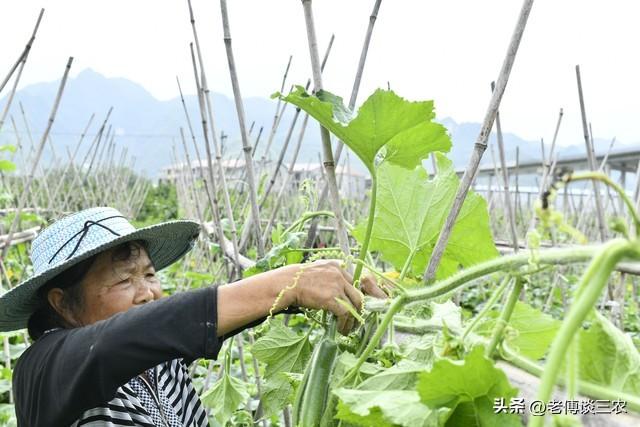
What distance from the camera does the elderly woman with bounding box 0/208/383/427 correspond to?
0.83m

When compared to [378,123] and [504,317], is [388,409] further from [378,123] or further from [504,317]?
[378,123]

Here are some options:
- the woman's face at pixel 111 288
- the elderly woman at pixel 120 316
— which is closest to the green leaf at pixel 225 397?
the elderly woman at pixel 120 316

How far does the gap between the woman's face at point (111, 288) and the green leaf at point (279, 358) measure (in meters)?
0.35

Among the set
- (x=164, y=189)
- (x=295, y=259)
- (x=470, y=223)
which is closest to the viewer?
(x=470, y=223)

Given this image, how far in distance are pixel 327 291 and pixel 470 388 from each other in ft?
0.99

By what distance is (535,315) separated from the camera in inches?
26.4

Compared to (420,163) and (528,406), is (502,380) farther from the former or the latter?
(420,163)

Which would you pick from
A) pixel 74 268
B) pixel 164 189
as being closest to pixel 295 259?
pixel 74 268

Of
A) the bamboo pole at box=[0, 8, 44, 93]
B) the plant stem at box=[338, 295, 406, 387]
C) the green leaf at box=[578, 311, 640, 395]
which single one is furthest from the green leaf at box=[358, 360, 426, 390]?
the bamboo pole at box=[0, 8, 44, 93]

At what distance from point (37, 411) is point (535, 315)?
28.4 inches

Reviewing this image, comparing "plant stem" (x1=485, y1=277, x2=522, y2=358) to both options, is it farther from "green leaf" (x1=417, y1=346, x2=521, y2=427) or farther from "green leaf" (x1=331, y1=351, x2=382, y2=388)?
"green leaf" (x1=331, y1=351, x2=382, y2=388)

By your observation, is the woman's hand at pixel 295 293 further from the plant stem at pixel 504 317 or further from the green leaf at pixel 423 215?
the plant stem at pixel 504 317

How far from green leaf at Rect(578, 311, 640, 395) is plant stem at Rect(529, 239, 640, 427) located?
0.52 feet

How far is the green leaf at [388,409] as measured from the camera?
1.65ft
